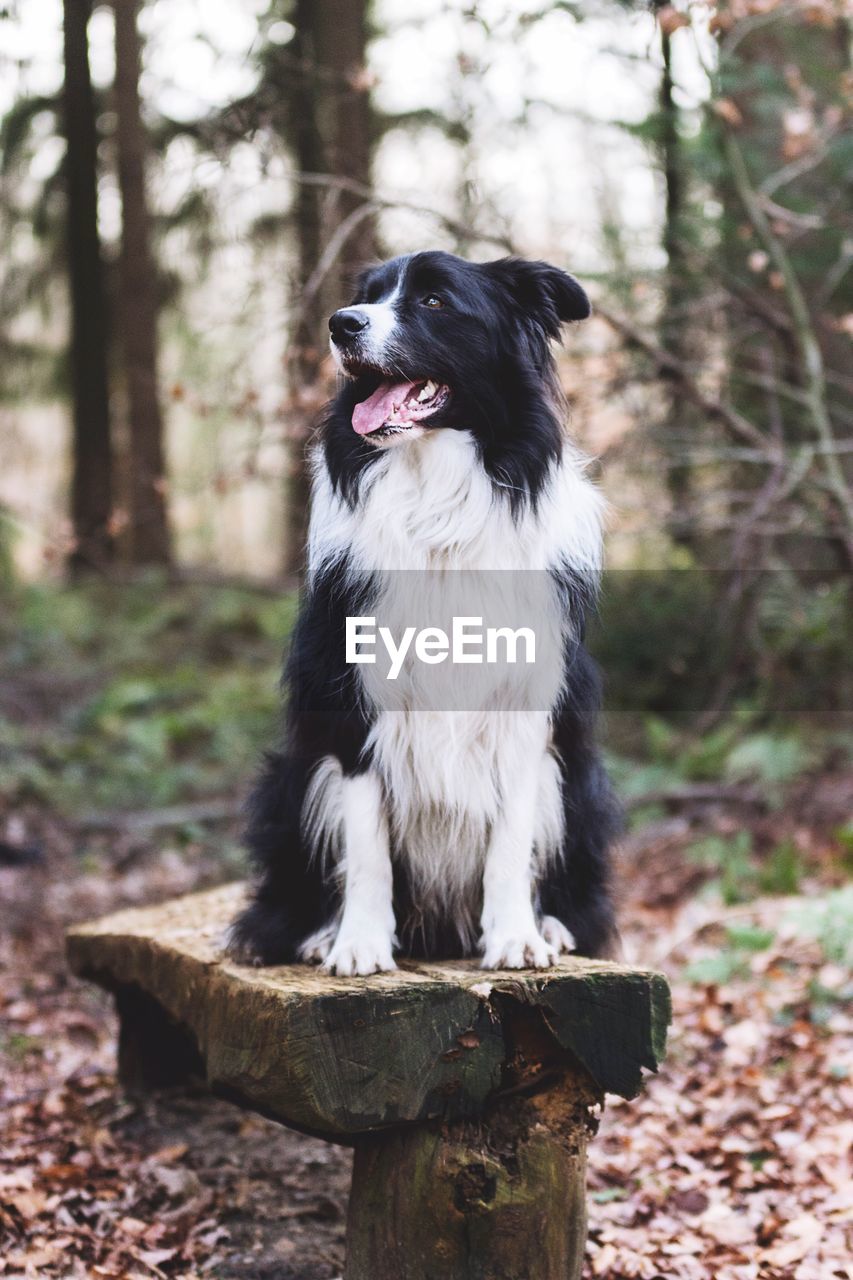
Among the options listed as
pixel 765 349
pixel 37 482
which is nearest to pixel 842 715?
pixel 765 349

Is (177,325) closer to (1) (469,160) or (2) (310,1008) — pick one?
(1) (469,160)

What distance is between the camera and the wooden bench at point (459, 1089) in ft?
9.37

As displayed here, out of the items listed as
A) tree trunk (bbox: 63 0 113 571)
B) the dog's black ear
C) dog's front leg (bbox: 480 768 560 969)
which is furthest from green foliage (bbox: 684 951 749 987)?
tree trunk (bbox: 63 0 113 571)

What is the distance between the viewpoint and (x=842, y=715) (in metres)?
8.97

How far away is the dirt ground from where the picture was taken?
3.36m

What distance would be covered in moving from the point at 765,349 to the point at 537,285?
4922 mm

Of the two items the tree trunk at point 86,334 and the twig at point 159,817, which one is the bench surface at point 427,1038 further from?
the tree trunk at point 86,334

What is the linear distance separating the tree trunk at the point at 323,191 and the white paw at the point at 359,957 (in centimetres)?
184

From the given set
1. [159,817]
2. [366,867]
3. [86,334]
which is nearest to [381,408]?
[366,867]

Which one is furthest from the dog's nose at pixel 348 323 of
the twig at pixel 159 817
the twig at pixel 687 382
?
the twig at pixel 159 817

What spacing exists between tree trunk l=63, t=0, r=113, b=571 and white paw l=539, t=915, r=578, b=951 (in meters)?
10.8

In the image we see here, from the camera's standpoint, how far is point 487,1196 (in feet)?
9.45

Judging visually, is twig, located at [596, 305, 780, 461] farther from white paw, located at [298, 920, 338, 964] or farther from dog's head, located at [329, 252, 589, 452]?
white paw, located at [298, 920, 338, 964]

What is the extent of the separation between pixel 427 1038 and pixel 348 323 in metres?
1.75
